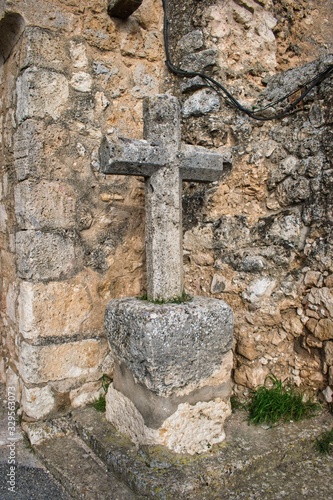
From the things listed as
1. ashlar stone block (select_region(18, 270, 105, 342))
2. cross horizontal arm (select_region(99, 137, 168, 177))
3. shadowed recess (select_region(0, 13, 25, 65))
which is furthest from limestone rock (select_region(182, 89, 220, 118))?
ashlar stone block (select_region(18, 270, 105, 342))

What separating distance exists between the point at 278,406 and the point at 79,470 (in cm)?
115

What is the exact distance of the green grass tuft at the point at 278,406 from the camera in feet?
7.91

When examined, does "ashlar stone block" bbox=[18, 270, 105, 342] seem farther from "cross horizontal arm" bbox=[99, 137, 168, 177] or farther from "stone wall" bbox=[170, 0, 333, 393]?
"cross horizontal arm" bbox=[99, 137, 168, 177]

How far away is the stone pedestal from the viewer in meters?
2.02

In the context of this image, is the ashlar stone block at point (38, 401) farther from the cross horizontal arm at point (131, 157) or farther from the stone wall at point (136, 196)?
the cross horizontal arm at point (131, 157)

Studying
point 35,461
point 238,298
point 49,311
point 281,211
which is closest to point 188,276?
point 238,298

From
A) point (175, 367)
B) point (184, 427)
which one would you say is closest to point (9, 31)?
point (175, 367)

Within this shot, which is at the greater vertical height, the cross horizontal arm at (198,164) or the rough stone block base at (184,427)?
the cross horizontal arm at (198,164)

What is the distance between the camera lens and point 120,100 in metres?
2.84

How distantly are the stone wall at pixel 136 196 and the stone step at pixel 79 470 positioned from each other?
0.26 meters

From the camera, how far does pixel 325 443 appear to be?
87.8 inches

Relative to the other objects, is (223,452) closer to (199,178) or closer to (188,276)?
(188,276)

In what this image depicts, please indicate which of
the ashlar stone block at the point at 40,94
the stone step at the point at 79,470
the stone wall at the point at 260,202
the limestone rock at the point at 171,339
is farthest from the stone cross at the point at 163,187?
the stone step at the point at 79,470

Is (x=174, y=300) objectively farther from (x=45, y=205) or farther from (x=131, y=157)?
(x=45, y=205)
